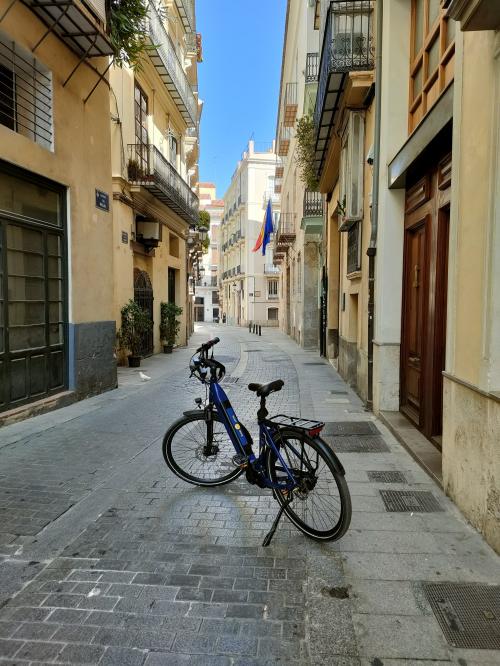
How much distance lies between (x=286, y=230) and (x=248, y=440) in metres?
23.7

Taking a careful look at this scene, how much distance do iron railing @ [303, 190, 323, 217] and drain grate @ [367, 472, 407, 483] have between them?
1383 centimetres

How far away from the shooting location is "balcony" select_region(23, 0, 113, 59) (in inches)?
263

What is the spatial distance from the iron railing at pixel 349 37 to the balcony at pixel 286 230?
51.0ft

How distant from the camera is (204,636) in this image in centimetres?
242

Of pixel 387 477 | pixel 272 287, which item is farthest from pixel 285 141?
pixel 387 477

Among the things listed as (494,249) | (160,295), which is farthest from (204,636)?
(160,295)

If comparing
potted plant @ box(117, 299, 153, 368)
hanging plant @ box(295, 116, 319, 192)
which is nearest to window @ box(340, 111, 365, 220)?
hanging plant @ box(295, 116, 319, 192)

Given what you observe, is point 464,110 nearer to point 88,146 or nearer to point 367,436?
point 367,436

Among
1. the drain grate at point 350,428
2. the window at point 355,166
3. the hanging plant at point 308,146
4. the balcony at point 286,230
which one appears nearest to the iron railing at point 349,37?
the window at point 355,166

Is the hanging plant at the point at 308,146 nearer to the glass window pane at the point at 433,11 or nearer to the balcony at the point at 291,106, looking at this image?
the glass window pane at the point at 433,11

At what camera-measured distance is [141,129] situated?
1476 centimetres

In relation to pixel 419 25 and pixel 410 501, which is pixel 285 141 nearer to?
pixel 419 25

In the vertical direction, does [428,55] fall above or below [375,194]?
above

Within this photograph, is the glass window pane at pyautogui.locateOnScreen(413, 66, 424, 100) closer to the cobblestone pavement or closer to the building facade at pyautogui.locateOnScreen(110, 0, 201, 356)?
the cobblestone pavement
